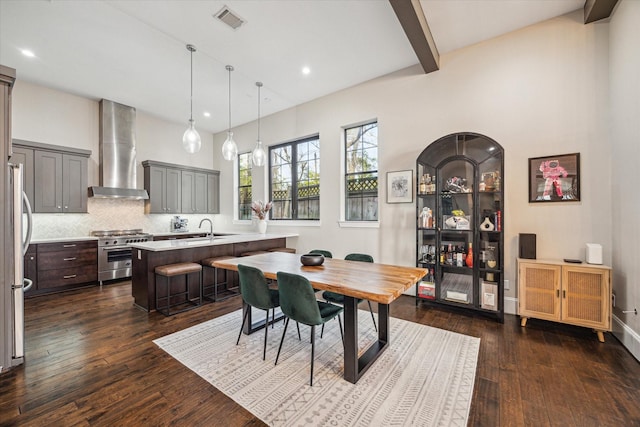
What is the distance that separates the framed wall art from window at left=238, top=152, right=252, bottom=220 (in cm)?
560

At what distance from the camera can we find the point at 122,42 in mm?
3455

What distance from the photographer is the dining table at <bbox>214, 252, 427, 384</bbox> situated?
72.8 inches

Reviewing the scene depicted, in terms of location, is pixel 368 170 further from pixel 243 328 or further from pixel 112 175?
pixel 112 175

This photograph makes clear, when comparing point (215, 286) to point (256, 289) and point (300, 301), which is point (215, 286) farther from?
point (300, 301)

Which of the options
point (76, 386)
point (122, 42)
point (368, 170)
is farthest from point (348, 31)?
point (76, 386)

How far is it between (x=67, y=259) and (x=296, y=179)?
4.25 m

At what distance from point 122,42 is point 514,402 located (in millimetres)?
5533

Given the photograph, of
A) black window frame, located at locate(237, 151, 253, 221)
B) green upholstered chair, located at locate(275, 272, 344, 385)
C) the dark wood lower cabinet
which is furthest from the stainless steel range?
green upholstered chair, located at locate(275, 272, 344, 385)

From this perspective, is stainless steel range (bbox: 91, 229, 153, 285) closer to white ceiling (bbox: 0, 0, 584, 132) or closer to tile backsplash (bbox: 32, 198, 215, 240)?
tile backsplash (bbox: 32, 198, 215, 240)

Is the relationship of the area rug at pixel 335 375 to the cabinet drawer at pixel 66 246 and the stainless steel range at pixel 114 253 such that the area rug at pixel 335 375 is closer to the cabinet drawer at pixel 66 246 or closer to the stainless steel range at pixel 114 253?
the stainless steel range at pixel 114 253

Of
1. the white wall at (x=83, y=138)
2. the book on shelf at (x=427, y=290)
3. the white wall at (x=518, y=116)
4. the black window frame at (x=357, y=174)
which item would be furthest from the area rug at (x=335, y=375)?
the white wall at (x=83, y=138)

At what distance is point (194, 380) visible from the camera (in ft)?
6.74

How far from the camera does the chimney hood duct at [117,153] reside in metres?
5.27

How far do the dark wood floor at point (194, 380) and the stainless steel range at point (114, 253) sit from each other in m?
1.70
